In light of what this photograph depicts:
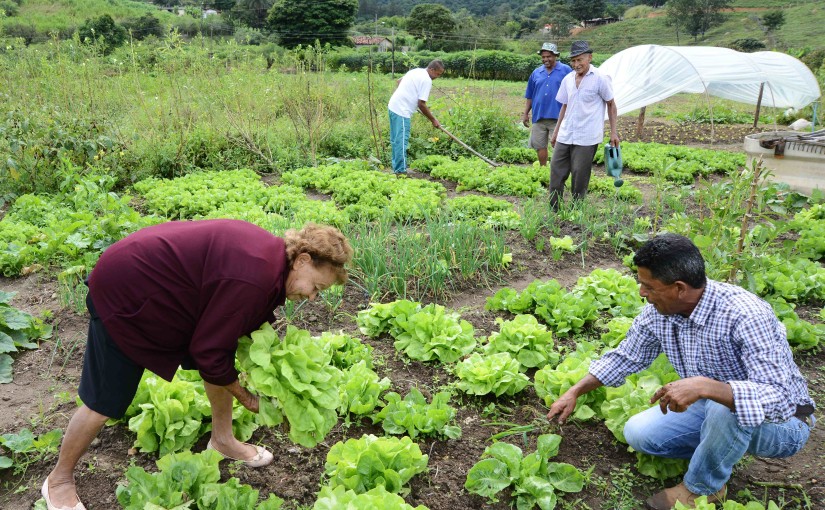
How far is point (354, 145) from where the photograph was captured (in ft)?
34.3

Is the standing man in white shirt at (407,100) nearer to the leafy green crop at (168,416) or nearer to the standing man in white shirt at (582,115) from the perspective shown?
the standing man in white shirt at (582,115)

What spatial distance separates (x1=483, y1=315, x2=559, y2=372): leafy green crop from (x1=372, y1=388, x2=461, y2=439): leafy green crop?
0.72m

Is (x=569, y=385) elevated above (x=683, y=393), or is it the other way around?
(x=683, y=393)

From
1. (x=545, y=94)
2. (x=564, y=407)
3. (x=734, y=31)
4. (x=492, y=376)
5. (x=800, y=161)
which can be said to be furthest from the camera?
(x=734, y=31)

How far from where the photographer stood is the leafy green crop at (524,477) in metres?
2.69

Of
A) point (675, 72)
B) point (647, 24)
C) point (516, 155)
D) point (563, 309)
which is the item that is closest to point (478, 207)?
point (563, 309)

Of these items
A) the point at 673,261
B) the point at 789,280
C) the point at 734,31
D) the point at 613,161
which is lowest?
the point at 789,280

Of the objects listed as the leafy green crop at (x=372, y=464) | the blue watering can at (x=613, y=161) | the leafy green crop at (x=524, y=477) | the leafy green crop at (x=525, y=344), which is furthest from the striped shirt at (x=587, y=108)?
the leafy green crop at (x=372, y=464)

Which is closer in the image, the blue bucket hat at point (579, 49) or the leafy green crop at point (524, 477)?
the leafy green crop at point (524, 477)

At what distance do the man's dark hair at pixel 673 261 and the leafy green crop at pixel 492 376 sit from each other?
126cm

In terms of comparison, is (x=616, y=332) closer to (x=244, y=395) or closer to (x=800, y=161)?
(x=244, y=395)

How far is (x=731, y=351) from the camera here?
250cm

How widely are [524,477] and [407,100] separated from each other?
6822mm

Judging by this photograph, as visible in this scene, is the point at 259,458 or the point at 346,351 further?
the point at 346,351
